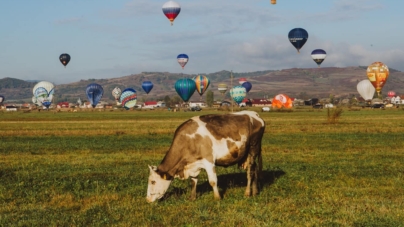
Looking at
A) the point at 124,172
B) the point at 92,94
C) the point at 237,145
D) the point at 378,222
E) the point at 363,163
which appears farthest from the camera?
the point at 92,94

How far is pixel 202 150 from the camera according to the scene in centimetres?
1633

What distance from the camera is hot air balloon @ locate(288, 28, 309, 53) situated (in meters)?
111

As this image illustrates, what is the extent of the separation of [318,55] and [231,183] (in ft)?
384

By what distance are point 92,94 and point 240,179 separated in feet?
547

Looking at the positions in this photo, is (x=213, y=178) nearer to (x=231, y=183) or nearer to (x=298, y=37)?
(x=231, y=183)

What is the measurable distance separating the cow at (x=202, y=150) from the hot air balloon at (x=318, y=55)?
11842cm

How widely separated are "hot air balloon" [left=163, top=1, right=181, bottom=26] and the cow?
94474 millimetres

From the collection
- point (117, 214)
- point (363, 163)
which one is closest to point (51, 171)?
point (117, 214)

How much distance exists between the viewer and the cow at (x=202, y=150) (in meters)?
16.4

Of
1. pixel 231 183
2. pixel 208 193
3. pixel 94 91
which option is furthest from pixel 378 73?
pixel 208 193

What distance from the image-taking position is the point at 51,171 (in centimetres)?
2420

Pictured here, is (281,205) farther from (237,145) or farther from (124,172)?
(124,172)

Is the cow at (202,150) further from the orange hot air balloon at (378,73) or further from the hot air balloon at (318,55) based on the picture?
the hot air balloon at (318,55)

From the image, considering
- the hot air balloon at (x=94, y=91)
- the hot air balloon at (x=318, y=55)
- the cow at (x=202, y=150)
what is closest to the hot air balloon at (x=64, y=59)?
the hot air balloon at (x=94, y=91)
